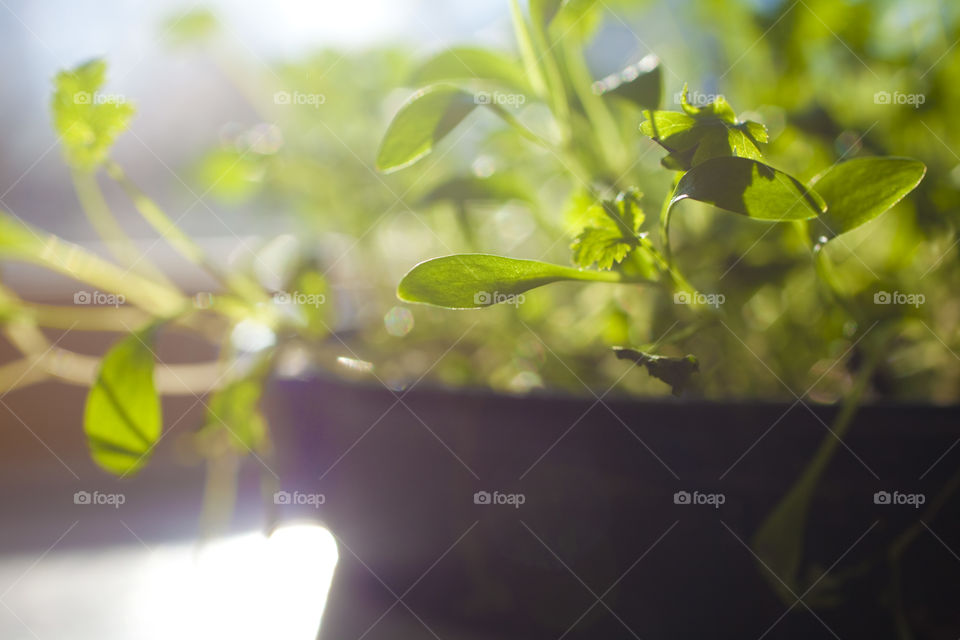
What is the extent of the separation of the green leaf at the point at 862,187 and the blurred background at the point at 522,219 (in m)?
0.06

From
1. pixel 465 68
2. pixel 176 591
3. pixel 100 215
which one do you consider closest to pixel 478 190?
pixel 465 68

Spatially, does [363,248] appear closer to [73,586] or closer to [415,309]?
[415,309]

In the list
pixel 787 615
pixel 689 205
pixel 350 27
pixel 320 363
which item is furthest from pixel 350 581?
pixel 350 27

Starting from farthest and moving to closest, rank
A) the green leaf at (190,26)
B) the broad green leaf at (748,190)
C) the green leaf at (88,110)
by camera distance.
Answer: the green leaf at (190,26)
the green leaf at (88,110)
the broad green leaf at (748,190)

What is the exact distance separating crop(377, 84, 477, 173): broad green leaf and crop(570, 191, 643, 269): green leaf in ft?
0.30

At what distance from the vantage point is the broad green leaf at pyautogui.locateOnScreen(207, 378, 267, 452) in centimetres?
38

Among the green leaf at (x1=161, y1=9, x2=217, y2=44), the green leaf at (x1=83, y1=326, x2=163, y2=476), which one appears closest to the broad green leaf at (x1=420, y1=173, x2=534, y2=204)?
the green leaf at (x1=83, y1=326, x2=163, y2=476)

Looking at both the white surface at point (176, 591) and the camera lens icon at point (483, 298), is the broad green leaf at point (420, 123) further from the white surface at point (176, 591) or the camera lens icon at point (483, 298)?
the white surface at point (176, 591)

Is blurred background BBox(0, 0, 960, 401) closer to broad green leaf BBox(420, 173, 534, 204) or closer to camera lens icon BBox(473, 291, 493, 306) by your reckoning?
broad green leaf BBox(420, 173, 534, 204)

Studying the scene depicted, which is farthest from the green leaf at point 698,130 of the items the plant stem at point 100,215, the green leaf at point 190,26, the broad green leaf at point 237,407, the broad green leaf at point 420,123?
the green leaf at point 190,26

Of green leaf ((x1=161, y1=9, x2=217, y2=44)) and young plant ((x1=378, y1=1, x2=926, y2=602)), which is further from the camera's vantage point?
green leaf ((x1=161, y1=9, x2=217, y2=44))

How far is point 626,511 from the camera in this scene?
0.33 meters

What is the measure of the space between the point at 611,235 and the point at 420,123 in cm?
12

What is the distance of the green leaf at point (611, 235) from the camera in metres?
0.28
